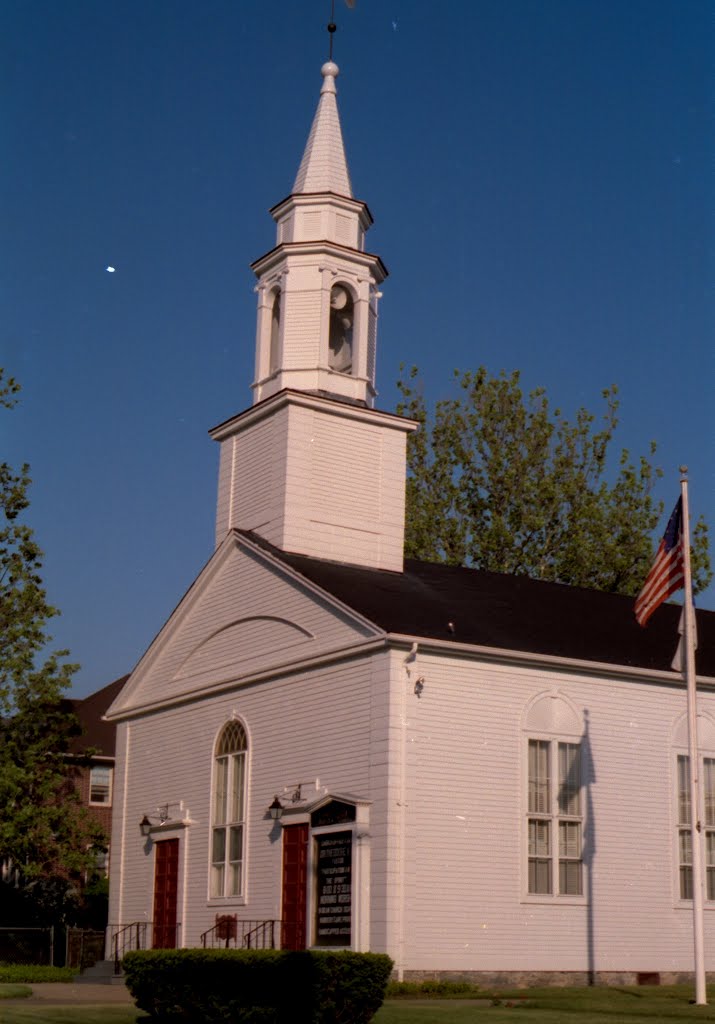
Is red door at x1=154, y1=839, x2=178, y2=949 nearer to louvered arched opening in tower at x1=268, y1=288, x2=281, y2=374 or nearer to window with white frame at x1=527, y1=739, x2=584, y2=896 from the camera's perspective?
window with white frame at x1=527, y1=739, x2=584, y2=896

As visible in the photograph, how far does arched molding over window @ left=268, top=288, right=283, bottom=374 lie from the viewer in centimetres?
3281

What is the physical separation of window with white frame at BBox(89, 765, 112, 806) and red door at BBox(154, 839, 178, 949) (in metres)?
16.4

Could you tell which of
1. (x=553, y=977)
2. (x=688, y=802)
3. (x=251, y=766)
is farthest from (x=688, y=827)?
(x=251, y=766)

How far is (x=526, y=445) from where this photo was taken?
51219 millimetres

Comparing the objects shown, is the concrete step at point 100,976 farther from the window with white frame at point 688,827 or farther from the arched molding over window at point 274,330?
the arched molding over window at point 274,330

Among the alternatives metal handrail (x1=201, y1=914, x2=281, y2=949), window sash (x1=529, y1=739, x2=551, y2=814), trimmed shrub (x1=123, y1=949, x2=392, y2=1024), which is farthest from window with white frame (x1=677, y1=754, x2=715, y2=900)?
trimmed shrub (x1=123, y1=949, x2=392, y2=1024)

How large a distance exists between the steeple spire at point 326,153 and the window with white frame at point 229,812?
487 inches

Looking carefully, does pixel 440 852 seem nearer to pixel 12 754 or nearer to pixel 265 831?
pixel 265 831

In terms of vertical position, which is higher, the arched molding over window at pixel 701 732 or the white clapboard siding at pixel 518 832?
the arched molding over window at pixel 701 732

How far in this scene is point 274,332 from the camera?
3331cm

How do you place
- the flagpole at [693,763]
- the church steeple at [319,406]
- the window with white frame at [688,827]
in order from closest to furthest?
the flagpole at [693,763]
the window with white frame at [688,827]
the church steeple at [319,406]

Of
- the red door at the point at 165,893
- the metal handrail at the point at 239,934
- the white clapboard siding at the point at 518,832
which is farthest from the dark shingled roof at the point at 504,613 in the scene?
the red door at the point at 165,893

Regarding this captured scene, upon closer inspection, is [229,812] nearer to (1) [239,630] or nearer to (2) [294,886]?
(2) [294,886]

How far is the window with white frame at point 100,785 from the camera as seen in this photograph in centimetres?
4694
